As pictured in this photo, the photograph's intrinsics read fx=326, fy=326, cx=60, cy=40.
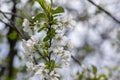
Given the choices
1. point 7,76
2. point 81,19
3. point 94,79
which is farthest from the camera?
point 81,19

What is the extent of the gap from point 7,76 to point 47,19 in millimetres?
3065

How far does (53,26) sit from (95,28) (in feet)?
14.3

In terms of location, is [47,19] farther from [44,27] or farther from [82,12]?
[82,12]

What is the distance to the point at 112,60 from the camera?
5883 millimetres

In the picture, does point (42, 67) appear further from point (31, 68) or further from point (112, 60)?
point (112, 60)

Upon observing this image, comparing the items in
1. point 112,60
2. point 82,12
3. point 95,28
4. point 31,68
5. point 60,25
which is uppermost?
point 60,25

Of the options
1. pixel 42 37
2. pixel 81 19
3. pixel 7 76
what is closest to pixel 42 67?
pixel 42 37

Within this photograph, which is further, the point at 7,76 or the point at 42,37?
the point at 7,76

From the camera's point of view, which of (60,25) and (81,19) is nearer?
(60,25)

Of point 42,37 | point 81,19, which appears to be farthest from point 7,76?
point 42,37

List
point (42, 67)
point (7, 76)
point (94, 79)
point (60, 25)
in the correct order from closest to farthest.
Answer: point (42, 67)
point (60, 25)
point (94, 79)
point (7, 76)

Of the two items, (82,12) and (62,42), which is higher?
(62,42)

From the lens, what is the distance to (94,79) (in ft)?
8.13

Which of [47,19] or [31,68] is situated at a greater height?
[47,19]
